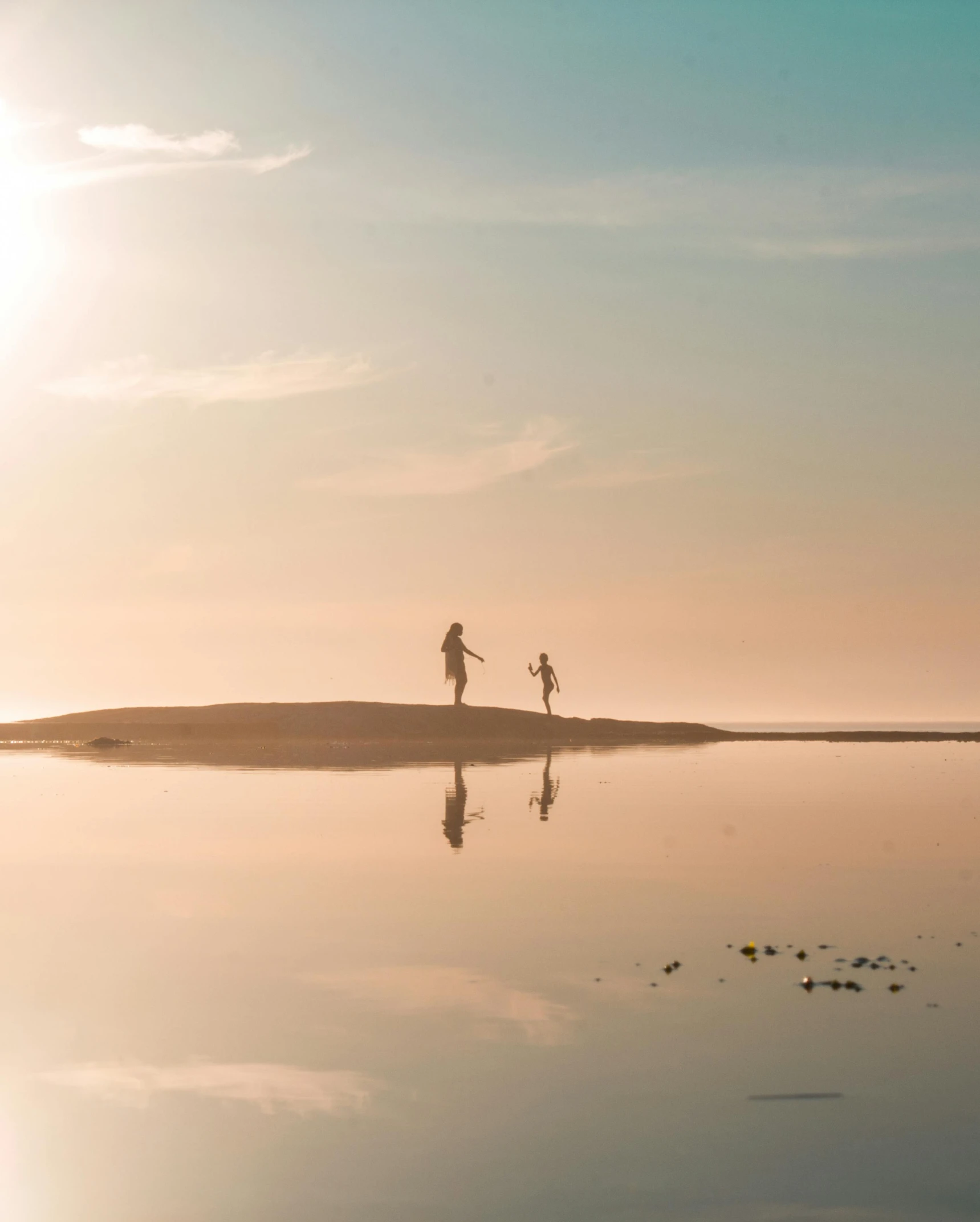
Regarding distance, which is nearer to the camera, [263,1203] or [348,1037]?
[263,1203]

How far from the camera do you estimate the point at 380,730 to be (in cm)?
4112

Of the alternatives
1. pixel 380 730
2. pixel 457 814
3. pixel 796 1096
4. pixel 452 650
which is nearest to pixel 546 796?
pixel 457 814

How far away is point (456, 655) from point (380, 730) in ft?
13.3

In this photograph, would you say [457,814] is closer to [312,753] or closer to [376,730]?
[312,753]

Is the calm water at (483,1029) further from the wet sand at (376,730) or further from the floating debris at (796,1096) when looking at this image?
the wet sand at (376,730)

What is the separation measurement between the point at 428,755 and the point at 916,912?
21695 millimetres

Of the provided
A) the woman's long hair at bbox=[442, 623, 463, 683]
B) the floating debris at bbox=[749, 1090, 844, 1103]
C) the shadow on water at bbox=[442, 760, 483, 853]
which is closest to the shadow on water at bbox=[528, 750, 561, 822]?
the shadow on water at bbox=[442, 760, 483, 853]

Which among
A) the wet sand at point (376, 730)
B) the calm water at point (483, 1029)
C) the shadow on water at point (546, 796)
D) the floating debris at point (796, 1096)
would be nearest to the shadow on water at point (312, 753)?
the shadow on water at point (546, 796)

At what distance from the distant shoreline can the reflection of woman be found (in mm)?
1949

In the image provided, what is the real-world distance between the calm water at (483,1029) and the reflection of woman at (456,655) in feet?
78.5

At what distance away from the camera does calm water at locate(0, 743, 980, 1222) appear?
480cm

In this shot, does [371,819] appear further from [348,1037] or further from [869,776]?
[869,776]

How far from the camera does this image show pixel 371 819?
15.9 m

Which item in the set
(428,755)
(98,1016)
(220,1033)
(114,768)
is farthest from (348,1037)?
(428,755)
